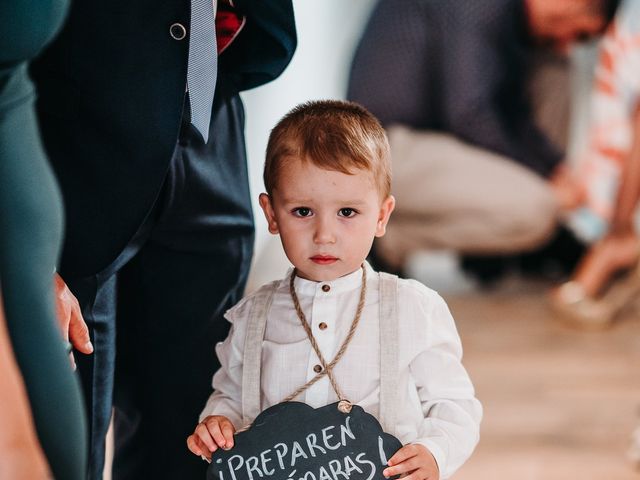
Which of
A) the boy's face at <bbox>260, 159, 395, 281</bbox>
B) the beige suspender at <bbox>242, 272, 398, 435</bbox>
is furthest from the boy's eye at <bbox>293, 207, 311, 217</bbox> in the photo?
the beige suspender at <bbox>242, 272, 398, 435</bbox>

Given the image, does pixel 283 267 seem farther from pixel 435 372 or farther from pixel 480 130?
pixel 435 372

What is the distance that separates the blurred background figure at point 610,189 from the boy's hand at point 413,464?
2.04 m

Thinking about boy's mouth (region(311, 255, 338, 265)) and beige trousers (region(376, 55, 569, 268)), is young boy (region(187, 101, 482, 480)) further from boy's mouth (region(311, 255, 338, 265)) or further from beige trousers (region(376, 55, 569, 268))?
beige trousers (region(376, 55, 569, 268))

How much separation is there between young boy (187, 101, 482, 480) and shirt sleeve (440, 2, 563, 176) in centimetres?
227

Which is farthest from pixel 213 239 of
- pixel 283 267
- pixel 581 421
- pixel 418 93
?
pixel 418 93

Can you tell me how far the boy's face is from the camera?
1093mm

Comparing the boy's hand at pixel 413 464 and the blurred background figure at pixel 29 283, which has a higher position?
the blurred background figure at pixel 29 283

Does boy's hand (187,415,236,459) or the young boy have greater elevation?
the young boy

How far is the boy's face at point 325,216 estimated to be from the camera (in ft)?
3.59

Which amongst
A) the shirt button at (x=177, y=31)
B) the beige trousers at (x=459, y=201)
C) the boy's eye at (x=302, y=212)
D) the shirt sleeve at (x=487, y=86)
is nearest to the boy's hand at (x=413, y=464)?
the boy's eye at (x=302, y=212)

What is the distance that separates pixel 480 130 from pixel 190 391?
2233mm

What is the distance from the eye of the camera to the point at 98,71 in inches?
44.8

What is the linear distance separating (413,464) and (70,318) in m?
0.42

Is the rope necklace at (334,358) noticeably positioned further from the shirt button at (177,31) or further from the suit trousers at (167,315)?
the shirt button at (177,31)
